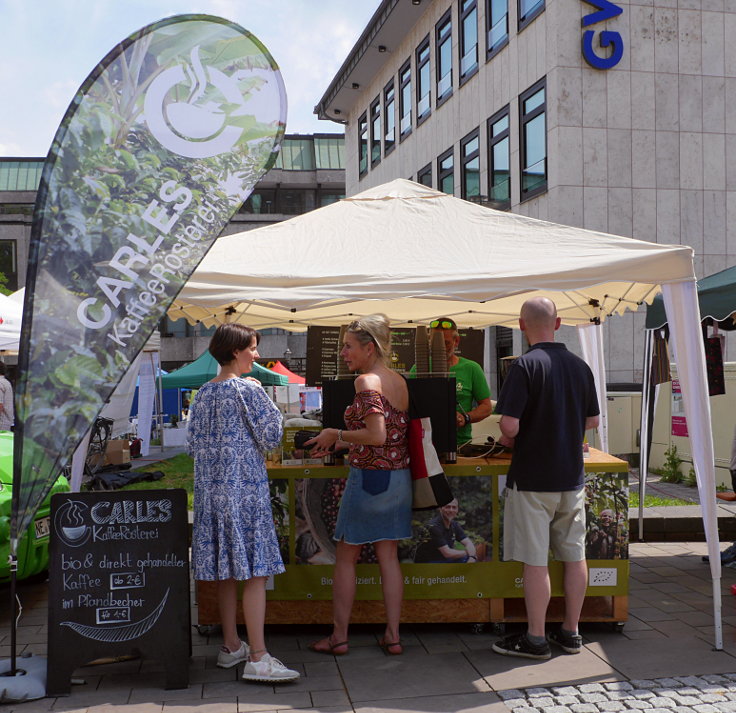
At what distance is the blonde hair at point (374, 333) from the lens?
187 inches

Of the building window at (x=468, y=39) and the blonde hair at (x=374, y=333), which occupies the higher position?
the building window at (x=468, y=39)

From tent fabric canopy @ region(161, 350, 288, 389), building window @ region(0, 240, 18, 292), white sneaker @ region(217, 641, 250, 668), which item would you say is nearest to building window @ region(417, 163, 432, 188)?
tent fabric canopy @ region(161, 350, 288, 389)

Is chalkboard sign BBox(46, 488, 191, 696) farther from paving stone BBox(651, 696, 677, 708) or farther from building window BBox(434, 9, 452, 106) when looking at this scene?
building window BBox(434, 9, 452, 106)

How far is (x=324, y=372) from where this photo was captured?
26.5 feet

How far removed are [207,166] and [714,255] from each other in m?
16.1

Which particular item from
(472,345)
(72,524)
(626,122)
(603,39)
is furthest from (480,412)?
(603,39)

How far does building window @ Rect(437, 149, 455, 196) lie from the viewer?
77.1 feet

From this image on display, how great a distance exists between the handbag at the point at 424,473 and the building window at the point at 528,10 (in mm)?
15515

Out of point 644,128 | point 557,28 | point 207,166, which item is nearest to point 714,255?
point 644,128

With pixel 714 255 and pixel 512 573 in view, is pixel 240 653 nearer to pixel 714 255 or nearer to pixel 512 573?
pixel 512 573

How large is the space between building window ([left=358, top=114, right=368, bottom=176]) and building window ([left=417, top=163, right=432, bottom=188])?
6.10 meters

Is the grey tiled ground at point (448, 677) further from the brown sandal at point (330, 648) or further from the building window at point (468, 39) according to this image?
the building window at point (468, 39)

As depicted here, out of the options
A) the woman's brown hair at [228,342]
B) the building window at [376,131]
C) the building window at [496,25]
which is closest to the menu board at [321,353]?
the woman's brown hair at [228,342]

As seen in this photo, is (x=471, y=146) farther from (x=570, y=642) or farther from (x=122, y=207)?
(x=122, y=207)
